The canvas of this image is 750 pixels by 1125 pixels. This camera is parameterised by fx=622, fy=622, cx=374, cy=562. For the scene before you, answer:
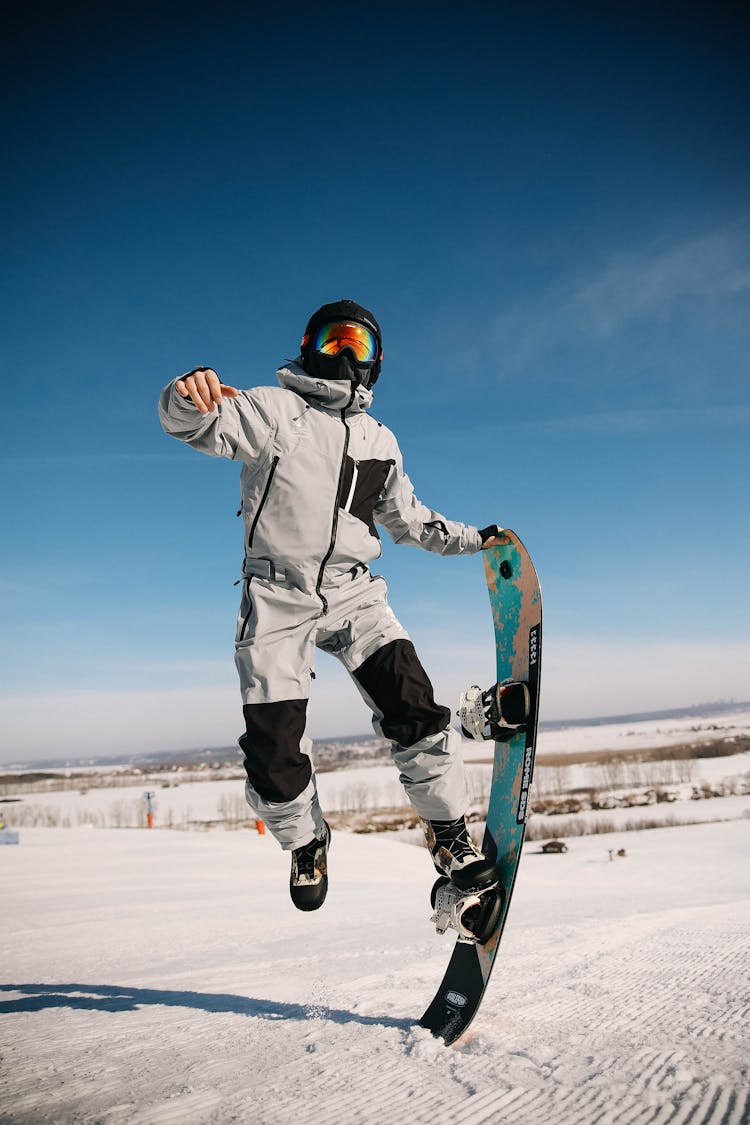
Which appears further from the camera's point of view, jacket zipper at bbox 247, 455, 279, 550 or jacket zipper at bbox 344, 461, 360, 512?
jacket zipper at bbox 344, 461, 360, 512

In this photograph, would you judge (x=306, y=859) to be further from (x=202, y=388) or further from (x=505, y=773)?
(x=202, y=388)

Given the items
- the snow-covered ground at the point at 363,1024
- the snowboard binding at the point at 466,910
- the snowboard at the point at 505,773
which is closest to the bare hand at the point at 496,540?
the snowboard at the point at 505,773

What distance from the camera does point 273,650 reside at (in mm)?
2490

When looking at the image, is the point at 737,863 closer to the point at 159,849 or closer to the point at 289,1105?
the point at 159,849

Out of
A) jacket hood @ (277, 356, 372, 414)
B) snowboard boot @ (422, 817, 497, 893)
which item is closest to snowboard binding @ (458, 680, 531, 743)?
snowboard boot @ (422, 817, 497, 893)

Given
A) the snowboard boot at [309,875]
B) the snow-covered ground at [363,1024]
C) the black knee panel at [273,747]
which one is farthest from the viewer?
the snowboard boot at [309,875]

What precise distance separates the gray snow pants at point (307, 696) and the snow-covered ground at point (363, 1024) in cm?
78

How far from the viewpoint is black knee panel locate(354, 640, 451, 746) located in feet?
8.54

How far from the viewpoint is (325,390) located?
2703 mm

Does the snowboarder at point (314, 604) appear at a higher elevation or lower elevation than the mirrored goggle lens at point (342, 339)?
lower

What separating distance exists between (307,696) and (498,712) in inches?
36.4

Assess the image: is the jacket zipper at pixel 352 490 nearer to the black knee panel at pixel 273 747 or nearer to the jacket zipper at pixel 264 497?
the jacket zipper at pixel 264 497

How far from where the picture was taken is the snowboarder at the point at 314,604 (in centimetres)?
246

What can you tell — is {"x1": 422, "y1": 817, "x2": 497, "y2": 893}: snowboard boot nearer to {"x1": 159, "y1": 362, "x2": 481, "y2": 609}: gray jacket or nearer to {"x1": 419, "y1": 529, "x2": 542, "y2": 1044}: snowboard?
{"x1": 419, "y1": 529, "x2": 542, "y2": 1044}: snowboard
